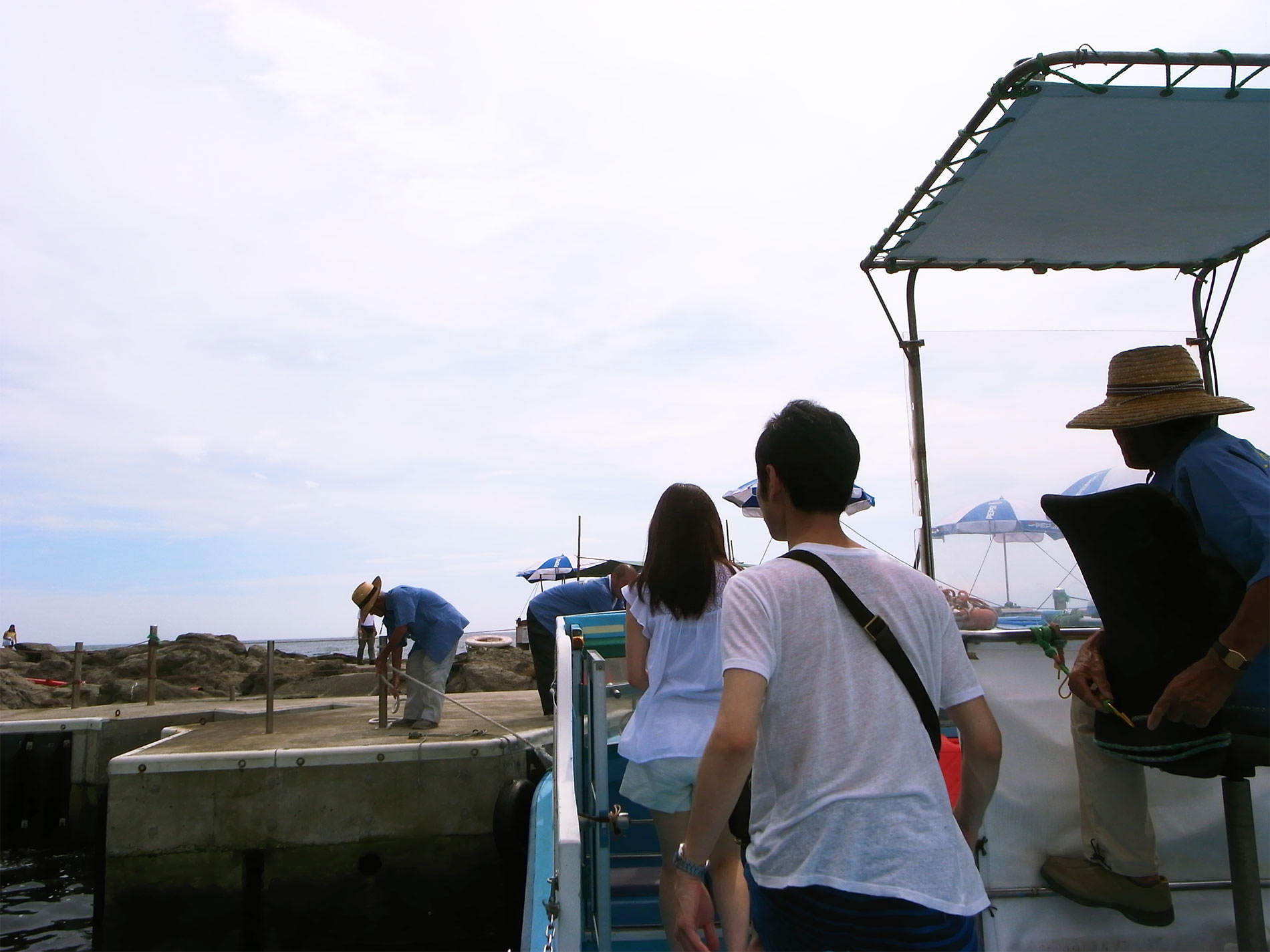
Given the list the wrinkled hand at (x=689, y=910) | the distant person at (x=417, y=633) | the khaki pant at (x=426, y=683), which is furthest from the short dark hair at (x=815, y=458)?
the distant person at (x=417, y=633)

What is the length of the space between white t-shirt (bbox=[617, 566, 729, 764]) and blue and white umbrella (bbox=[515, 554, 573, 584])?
818 inches

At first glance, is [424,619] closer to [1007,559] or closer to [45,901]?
[45,901]

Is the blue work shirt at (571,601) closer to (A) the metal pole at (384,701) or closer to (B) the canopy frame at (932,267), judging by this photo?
(A) the metal pole at (384,701)

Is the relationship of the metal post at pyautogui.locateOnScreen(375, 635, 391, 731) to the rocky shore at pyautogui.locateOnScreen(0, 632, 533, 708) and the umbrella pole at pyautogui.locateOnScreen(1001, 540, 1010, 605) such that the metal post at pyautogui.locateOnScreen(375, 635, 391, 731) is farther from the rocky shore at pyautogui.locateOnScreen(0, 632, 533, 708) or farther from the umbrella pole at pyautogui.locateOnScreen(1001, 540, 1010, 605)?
the umbrella pole at pyautogui.locateOnScreen(1001, 540, 1010, 605)

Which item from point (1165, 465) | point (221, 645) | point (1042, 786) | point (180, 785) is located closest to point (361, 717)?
point (180, 785)

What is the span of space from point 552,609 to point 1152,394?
20.7ft

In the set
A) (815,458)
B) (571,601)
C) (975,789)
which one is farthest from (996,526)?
(571,601)

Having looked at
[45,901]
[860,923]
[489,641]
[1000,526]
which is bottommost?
[45,901]

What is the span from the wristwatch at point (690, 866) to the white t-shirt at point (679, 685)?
88 centimetres

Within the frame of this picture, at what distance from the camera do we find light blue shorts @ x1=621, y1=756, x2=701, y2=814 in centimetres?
271

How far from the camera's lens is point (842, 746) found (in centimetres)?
162

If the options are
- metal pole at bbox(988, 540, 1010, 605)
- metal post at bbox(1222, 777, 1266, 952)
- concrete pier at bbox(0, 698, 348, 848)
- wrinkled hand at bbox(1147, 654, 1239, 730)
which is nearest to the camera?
wrinkled hand at bbox(1147, 654, 1239, 730)

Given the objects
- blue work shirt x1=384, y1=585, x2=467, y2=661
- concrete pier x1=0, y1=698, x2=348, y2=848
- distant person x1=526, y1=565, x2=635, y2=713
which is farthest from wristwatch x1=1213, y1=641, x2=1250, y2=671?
concrete pier x1=0, y1=698, x2=348, y2=848

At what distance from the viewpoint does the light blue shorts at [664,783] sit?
107 inches
